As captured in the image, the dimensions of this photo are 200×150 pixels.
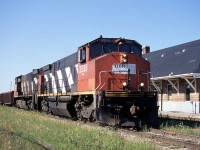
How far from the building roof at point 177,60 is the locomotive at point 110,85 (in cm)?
1049

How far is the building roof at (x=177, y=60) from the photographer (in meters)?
26.4

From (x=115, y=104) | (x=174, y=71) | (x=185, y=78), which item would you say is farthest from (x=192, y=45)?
(x=115, y=104)

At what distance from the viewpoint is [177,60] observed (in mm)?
29766

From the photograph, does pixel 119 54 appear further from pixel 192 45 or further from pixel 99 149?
pixel 192 45

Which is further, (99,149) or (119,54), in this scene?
(119,54)

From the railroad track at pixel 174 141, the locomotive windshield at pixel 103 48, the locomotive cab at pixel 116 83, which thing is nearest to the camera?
the railroad track at pixel 174 141

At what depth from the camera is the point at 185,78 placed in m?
24.6

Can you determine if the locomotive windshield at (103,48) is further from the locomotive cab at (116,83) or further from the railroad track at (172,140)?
the railroad track at (172,140)

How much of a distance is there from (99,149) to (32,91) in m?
18.5

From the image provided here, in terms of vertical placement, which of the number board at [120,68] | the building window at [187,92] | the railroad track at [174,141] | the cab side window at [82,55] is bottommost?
the railroad track at [174,141]

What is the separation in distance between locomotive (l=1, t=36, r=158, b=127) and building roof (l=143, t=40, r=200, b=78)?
34.4 feet

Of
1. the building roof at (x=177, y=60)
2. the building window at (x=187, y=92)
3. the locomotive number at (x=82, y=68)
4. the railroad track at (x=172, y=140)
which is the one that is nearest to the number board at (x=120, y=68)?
the locomotive number at (x=82, y=68)

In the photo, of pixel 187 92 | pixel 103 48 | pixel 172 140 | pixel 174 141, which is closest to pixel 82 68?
pixel 103 48

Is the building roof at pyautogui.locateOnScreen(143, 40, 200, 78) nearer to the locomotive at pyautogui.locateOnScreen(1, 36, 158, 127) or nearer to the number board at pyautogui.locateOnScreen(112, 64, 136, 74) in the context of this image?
the locomotive at pyautogui.locateOnScreen(1, 36, 158, 127)
